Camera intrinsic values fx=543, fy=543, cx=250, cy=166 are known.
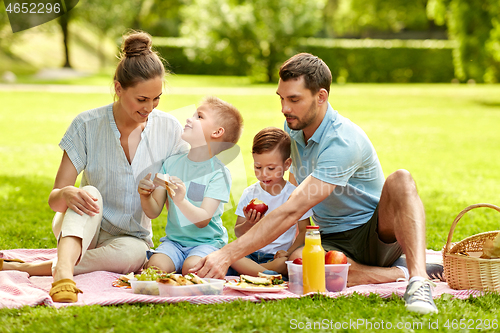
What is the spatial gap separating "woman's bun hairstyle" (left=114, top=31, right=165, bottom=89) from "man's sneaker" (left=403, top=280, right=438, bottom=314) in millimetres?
1905

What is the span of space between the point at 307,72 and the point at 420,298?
1.46 metres

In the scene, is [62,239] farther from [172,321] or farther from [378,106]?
[378,106]

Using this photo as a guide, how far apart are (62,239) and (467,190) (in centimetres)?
623

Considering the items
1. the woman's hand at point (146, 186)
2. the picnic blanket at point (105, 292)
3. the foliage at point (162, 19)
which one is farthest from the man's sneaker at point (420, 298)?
the foliage at point (162, 19)

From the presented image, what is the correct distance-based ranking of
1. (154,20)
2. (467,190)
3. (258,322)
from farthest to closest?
(154,20) < (467,190) < (258,322)

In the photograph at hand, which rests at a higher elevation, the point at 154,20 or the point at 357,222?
the point at 154,20

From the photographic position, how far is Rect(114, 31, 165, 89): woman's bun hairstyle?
3.28m

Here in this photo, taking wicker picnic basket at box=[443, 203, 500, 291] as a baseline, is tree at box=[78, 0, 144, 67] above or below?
above

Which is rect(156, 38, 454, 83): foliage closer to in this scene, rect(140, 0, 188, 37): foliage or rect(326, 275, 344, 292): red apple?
rect(140, 0, 188, 37): foliage

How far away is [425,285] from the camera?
289cm

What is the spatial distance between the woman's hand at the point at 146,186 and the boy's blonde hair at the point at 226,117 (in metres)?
0.55

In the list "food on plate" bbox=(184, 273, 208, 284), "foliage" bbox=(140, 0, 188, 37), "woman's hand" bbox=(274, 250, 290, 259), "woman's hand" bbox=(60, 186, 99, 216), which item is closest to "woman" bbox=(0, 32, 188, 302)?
"woman's hand" bbox=(60, 186, 99, 216)

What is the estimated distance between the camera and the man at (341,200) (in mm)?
3072

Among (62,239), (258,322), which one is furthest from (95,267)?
(258,322)
